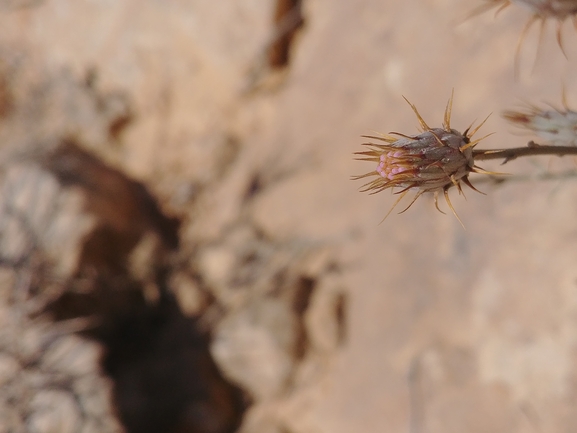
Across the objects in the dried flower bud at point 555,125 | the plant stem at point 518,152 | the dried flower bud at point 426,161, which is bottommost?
the dried flower bud at point 426,161

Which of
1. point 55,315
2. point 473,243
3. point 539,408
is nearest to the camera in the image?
point 539,408

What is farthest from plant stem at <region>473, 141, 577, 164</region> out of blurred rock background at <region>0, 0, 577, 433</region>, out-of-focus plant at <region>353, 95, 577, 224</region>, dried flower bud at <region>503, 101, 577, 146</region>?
blurred rock background at <region>0, 0, 577, 433</region>

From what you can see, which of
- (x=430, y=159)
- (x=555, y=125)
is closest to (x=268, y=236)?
(x=555, y=125)

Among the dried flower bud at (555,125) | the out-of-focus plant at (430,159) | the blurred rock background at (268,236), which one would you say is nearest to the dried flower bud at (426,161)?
the out-of-focus plant at (430,159)

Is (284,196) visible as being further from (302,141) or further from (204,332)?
(204,332)

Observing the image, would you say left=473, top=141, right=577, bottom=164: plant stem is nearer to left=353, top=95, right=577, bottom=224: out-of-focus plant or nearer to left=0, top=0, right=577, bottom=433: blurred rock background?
left=353, top=95, right=577, bottom=224: out-of-focus plant

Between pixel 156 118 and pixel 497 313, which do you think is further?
pixel 156 118

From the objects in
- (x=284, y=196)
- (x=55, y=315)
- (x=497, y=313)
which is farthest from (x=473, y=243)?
(x=55, y=315)

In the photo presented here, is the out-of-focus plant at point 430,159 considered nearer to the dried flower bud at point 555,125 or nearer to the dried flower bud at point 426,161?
the dried flower bud at point 426,161
